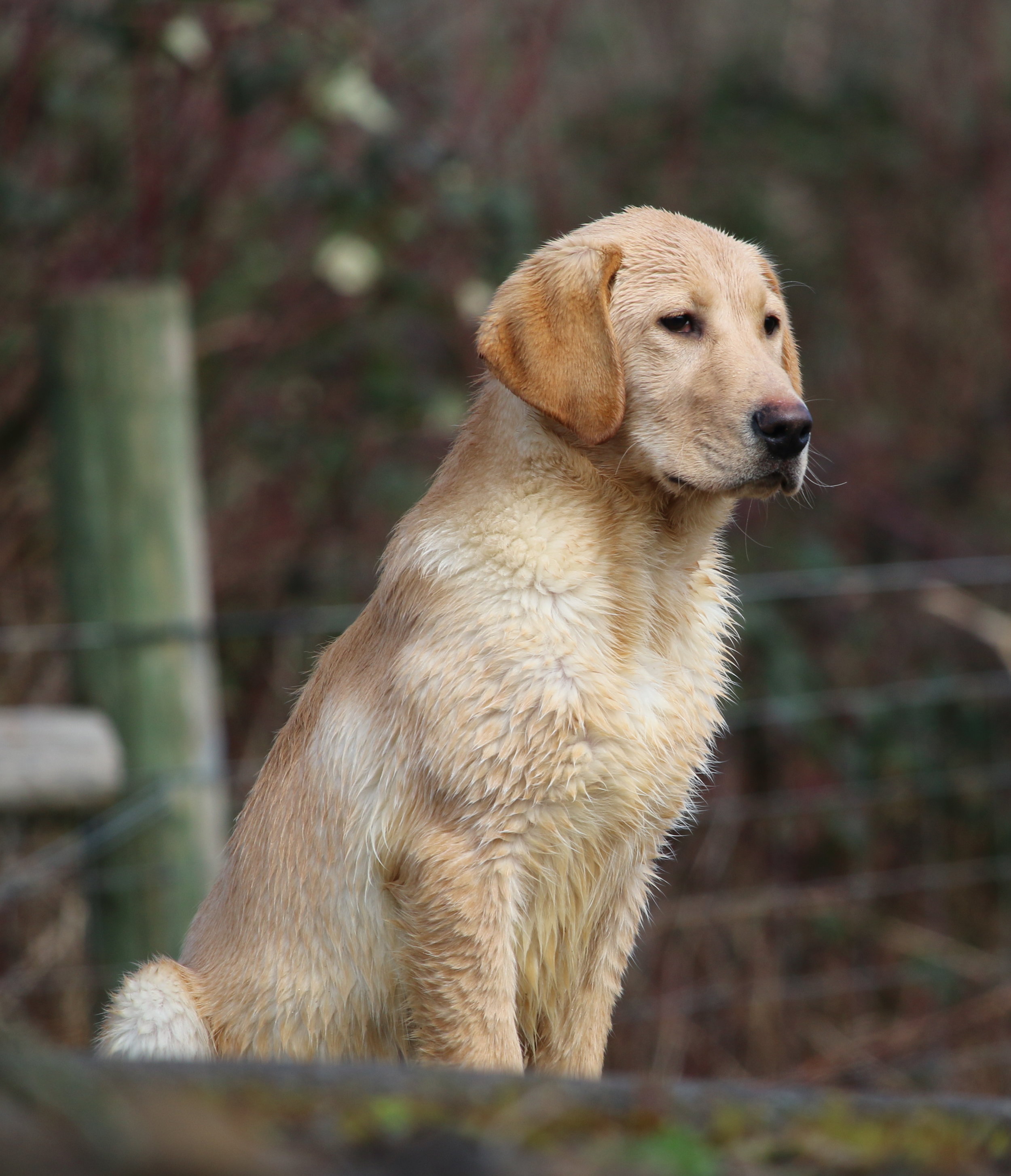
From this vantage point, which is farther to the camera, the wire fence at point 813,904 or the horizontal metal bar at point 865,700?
the horizontal metal bar at point 865,700

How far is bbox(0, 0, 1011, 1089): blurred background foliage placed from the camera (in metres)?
4.64

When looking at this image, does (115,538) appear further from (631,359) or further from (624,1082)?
(624,1082)

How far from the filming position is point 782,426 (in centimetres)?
216

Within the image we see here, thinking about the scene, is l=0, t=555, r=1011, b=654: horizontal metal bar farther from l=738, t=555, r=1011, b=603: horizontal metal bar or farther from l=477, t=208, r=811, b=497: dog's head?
l=477, t=208, r=811, b=497: dog's head

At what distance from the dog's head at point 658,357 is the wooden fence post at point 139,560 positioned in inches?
66.5

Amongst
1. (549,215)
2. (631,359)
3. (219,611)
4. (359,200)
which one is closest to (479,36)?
(549,215)

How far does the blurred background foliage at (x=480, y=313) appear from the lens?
4645mm

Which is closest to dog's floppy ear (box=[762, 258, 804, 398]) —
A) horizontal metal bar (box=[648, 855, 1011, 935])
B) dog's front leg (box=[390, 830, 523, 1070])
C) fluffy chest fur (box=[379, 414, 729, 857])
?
fluffy chest fur (box=[379, 414, 729, 857])

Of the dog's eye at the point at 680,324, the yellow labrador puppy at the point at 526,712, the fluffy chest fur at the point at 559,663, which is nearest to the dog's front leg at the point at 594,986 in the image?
the yellow labrador puppy at the point at 526,712

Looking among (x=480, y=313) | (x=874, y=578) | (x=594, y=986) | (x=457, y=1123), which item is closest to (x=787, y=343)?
(x=594, y=986)

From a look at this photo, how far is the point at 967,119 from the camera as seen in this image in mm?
7438

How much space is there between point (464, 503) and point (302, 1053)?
926 millimetres

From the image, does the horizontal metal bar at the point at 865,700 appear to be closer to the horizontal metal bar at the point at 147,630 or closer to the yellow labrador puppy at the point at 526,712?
the horizontal metal bar at the point at 147,630

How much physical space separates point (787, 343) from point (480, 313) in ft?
6.04
